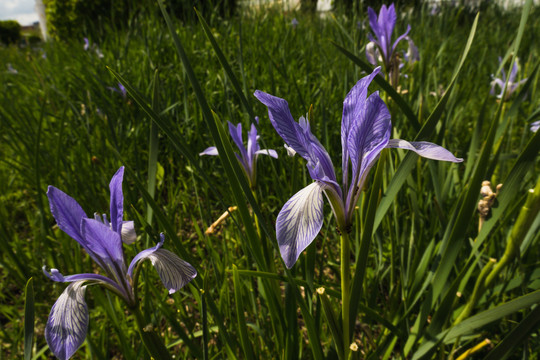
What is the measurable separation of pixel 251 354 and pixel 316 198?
1.52 ft

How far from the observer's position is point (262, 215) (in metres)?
0.73

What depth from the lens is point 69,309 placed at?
2.27ft

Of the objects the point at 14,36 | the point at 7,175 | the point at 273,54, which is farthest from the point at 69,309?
the point at 14,36

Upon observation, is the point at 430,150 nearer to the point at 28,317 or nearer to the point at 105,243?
the point at 105,243

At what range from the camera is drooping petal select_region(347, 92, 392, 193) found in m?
0.62

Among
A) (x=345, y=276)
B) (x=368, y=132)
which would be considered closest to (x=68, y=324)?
(x=345, y=276)

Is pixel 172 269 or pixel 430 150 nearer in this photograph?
pixel 430 150

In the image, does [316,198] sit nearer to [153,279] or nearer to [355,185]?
[355,185]

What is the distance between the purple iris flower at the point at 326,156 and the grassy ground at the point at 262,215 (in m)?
0.08

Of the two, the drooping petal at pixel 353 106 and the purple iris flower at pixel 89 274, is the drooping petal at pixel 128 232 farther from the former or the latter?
the drooping petal at pixel 353 106

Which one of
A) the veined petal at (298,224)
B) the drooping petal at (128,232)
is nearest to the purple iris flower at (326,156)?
the veined petal at (298,224)

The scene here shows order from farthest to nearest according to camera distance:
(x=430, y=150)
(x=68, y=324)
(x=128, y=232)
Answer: (x=128, y=232), (x=68, y=324), (x=430, y=150)

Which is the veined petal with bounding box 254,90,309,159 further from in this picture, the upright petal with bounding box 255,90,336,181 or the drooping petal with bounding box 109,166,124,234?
the drooping petal with bounding box 109,166,124,234

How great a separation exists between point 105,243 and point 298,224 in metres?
0.40
